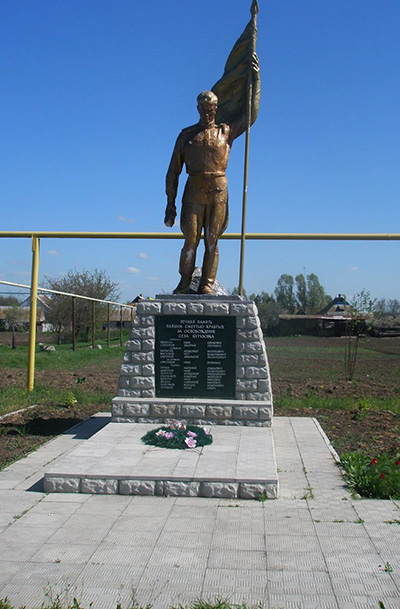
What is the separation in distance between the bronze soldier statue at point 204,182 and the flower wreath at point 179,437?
5.92ft

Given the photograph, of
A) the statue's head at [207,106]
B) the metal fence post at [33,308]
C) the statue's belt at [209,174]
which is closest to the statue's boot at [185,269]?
the statue's belt at [209,174]

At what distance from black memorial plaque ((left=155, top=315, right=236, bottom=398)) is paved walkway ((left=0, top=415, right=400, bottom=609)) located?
5.98 ft

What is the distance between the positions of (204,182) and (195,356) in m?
1.98

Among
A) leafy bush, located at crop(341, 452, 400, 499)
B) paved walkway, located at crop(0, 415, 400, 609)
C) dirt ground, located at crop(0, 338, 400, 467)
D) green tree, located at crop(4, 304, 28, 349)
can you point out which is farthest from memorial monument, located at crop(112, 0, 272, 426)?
green tree, located at crop(4, 304, 28, 349)

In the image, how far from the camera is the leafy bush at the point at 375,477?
4.84 m

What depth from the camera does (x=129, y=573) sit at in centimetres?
338

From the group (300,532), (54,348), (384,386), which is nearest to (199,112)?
(300,532)

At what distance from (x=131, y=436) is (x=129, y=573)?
2753 mm

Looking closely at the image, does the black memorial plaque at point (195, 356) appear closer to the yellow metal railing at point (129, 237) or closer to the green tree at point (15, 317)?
the yellow metal railing at point (129, 237)

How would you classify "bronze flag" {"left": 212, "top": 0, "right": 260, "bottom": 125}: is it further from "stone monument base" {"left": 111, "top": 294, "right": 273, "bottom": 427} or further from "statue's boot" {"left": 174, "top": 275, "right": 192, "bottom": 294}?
"stone monument base" {"left": 111, "top": 294, "right": 273, "bottom": 427}

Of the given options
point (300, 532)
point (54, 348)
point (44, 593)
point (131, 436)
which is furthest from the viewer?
point (54, 348)

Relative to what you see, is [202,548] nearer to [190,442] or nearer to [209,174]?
[190,442]

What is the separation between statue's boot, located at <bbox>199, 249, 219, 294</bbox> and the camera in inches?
288

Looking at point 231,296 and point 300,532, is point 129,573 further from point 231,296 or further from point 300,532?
point 231,296
